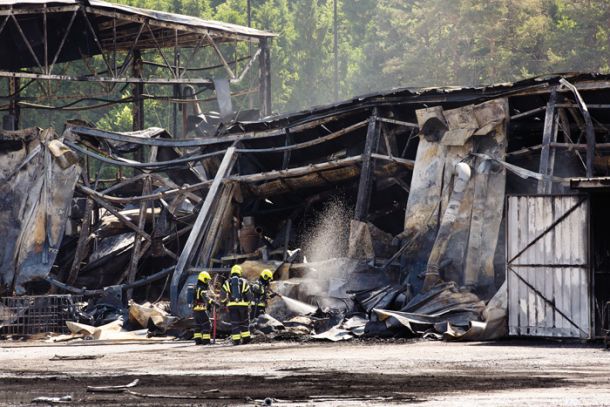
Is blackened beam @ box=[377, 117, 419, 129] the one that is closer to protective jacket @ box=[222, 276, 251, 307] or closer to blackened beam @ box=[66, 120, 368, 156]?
blackened beam @ box=[66, 120, 368, 156]

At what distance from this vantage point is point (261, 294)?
27422mm

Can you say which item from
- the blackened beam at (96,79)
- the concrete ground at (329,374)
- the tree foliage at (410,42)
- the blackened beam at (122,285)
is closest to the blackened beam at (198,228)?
the blackened beam at (122,285)

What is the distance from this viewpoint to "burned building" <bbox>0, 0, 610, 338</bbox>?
24.5m

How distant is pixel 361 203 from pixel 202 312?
5.24 m

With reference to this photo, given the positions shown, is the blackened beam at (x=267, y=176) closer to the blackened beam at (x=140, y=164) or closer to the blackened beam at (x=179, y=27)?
the blackened beam at (x=140, y=164)

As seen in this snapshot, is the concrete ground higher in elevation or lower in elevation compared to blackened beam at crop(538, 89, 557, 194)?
lower

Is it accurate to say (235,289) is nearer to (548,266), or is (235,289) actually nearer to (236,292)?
(236,292)

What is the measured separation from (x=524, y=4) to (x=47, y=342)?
50610mm

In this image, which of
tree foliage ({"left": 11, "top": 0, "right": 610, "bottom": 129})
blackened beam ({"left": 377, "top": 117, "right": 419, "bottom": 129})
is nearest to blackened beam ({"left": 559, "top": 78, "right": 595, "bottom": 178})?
blackened beam ({"left": 377, "top": 117, "right": 419, "bottom": 129})

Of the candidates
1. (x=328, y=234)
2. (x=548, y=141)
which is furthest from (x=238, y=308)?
(x=548, y=141)

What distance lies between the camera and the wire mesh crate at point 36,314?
102 ft

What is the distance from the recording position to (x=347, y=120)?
3155 cm

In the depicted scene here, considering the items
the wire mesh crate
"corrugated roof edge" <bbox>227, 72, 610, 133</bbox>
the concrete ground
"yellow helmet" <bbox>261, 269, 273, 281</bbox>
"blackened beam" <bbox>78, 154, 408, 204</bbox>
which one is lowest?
the concrete ground

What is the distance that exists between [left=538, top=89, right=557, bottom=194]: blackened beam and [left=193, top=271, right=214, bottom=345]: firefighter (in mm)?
7104
